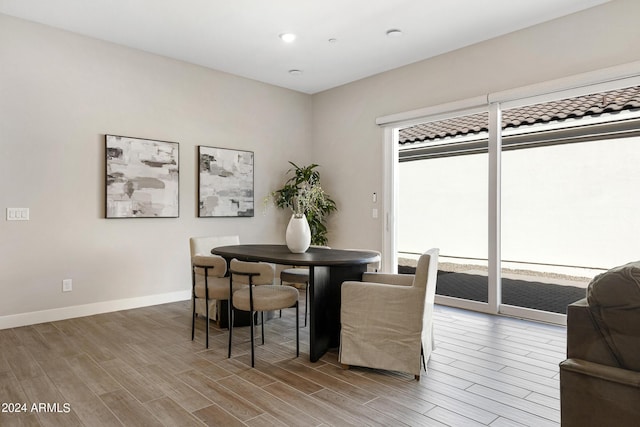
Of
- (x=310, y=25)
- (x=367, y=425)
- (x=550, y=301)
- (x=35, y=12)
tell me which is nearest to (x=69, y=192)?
(x=35, y=12)

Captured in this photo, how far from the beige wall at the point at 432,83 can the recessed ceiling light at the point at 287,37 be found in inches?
61.1

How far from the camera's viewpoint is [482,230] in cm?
495

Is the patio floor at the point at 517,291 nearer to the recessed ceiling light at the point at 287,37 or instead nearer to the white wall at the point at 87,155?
the white wall at the point at 87,155

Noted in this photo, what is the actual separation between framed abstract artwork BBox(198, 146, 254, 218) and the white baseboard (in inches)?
42.3

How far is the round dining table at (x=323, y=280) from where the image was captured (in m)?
2.99

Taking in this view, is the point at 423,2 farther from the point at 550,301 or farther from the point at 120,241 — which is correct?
the point at 120,241

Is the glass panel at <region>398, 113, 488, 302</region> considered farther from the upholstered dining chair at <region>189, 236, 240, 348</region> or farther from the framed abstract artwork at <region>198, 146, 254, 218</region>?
the upholstered dining chair at <region>189, 236, 240, 348</region>

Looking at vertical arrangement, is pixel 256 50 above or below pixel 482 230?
above

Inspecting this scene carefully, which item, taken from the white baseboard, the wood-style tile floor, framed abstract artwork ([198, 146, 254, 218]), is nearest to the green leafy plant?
framed abstract artwork ([198, 146, 254, 218])

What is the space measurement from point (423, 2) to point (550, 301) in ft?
11.2

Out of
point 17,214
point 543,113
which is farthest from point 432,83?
point 17,214

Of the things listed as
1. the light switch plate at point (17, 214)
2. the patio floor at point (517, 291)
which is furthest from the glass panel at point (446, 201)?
the light switch plate at point (17, 214)

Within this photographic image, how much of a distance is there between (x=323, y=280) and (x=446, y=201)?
10.4 feet

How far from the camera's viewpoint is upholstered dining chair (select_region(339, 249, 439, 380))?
2.64 m
